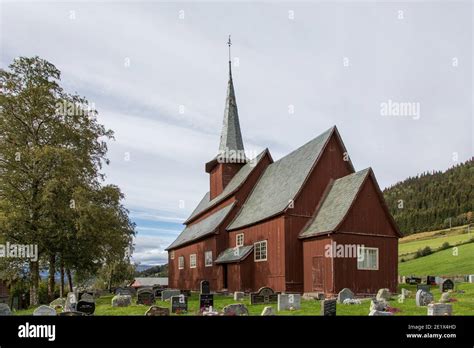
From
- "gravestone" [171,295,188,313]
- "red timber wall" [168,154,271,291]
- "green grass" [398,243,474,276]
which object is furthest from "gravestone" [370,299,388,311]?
"green grass" [398,243,474,276]

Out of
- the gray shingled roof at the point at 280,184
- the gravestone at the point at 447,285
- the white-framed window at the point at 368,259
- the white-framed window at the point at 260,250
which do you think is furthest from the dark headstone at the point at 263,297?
the gravestone at the point at 447,285

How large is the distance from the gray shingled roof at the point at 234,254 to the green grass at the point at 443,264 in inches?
1321

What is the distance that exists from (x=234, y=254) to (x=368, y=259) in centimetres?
981

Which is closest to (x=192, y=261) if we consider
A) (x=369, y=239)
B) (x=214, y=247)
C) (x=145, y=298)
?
(x=214, y=247)

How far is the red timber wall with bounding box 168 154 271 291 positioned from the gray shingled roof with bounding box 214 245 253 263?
870 millimetres

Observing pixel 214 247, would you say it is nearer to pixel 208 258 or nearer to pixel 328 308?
pixel 208 258

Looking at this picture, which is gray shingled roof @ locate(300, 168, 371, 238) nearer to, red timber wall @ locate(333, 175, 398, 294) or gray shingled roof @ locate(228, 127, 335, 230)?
red timber wall @ locate(333, 175, 398, 294)

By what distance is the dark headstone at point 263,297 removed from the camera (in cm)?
2147

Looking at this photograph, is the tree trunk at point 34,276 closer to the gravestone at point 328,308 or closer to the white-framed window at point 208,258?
the white-framed window at point 208,258
